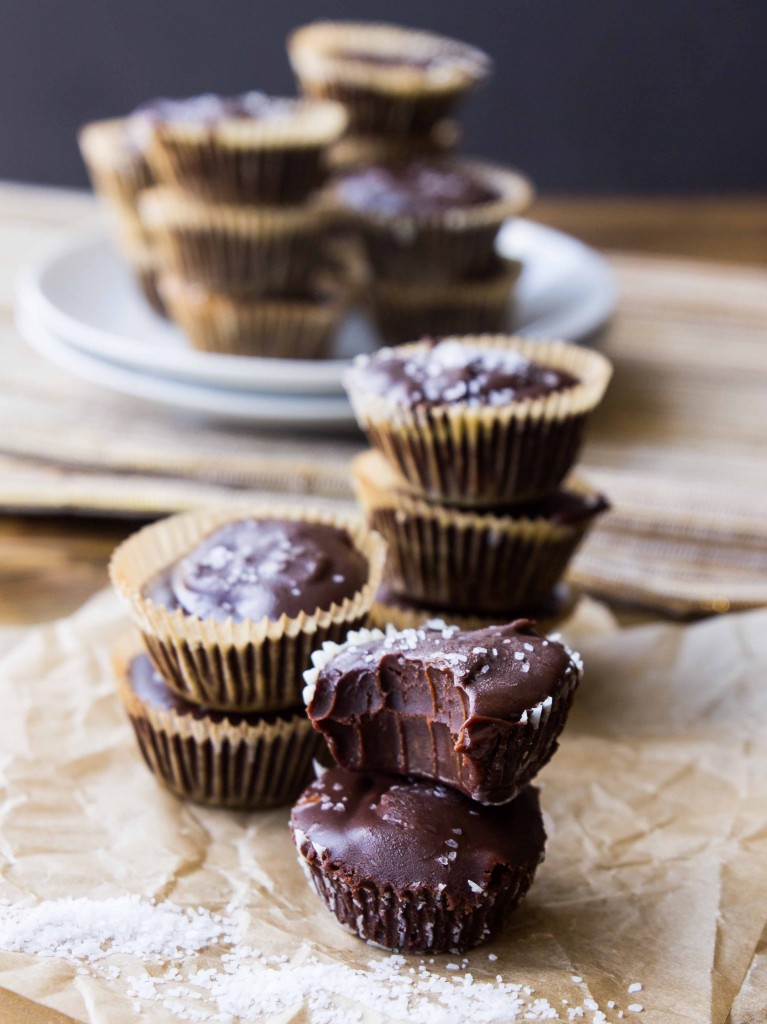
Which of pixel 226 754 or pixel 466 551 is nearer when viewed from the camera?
pixel 226 754

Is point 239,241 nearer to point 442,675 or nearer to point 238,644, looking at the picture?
point 238,644

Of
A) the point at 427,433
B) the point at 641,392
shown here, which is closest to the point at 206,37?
the point at 641,392

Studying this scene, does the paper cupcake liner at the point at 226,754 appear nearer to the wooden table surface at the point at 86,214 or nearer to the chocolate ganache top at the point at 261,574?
the chocolate ganache top at the point at 261,574

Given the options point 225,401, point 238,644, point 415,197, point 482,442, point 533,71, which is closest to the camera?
point 238,644

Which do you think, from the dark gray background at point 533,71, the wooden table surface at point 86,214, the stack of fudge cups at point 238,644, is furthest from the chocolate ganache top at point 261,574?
the dark gray background at point 533,71

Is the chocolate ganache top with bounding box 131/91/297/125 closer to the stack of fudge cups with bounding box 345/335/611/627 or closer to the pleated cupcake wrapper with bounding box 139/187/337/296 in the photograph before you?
the pleated cupcake wrapper with bounding box 139/187/337/296

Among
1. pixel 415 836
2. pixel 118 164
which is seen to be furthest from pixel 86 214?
pixel 415 836

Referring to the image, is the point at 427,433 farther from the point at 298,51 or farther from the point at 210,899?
the point at 298,51
